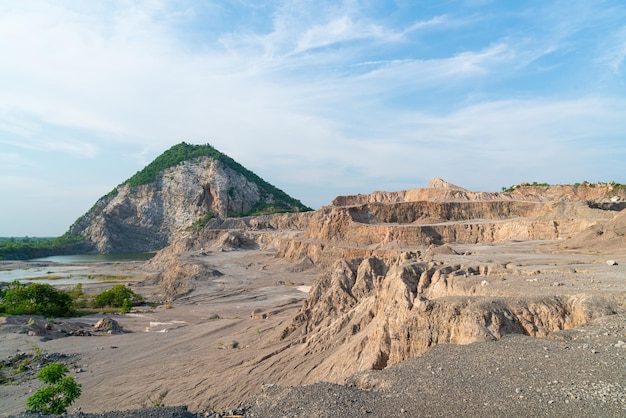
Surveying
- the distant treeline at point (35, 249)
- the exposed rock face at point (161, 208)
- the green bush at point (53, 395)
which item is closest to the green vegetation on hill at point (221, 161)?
the exposed rock face at point (161, 208)

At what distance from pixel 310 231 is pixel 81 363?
40.9m

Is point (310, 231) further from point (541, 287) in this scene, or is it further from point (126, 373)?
point (541, 287)

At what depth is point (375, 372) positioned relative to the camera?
9680mm

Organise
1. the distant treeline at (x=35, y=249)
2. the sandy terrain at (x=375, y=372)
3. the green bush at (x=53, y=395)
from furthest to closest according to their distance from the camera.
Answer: the distant treeline at (x=35, y=249) < the green bush at (x=53, y=395) < the sandy terrain at (x=375, y=372)

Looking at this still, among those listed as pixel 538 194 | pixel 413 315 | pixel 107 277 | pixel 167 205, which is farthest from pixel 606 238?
pixel 167 205

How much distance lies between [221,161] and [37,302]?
284 feet

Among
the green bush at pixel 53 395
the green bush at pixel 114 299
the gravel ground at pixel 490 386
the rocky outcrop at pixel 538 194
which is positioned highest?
the rocky outcrop at pixel 538 194

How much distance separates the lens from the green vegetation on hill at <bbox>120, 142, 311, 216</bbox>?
112 m

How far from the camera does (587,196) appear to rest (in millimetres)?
55969

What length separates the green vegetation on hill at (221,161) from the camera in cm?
11156

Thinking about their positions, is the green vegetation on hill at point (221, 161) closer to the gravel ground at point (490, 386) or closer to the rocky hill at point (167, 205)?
the rocky hill at point (167, 205)

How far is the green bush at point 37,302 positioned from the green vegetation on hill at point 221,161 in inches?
2949

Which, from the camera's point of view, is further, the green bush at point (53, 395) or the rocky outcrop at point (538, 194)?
the rocky outcrop at point (538, 194)

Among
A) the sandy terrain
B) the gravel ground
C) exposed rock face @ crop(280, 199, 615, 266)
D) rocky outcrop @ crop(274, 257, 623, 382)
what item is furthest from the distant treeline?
the gravel ground
